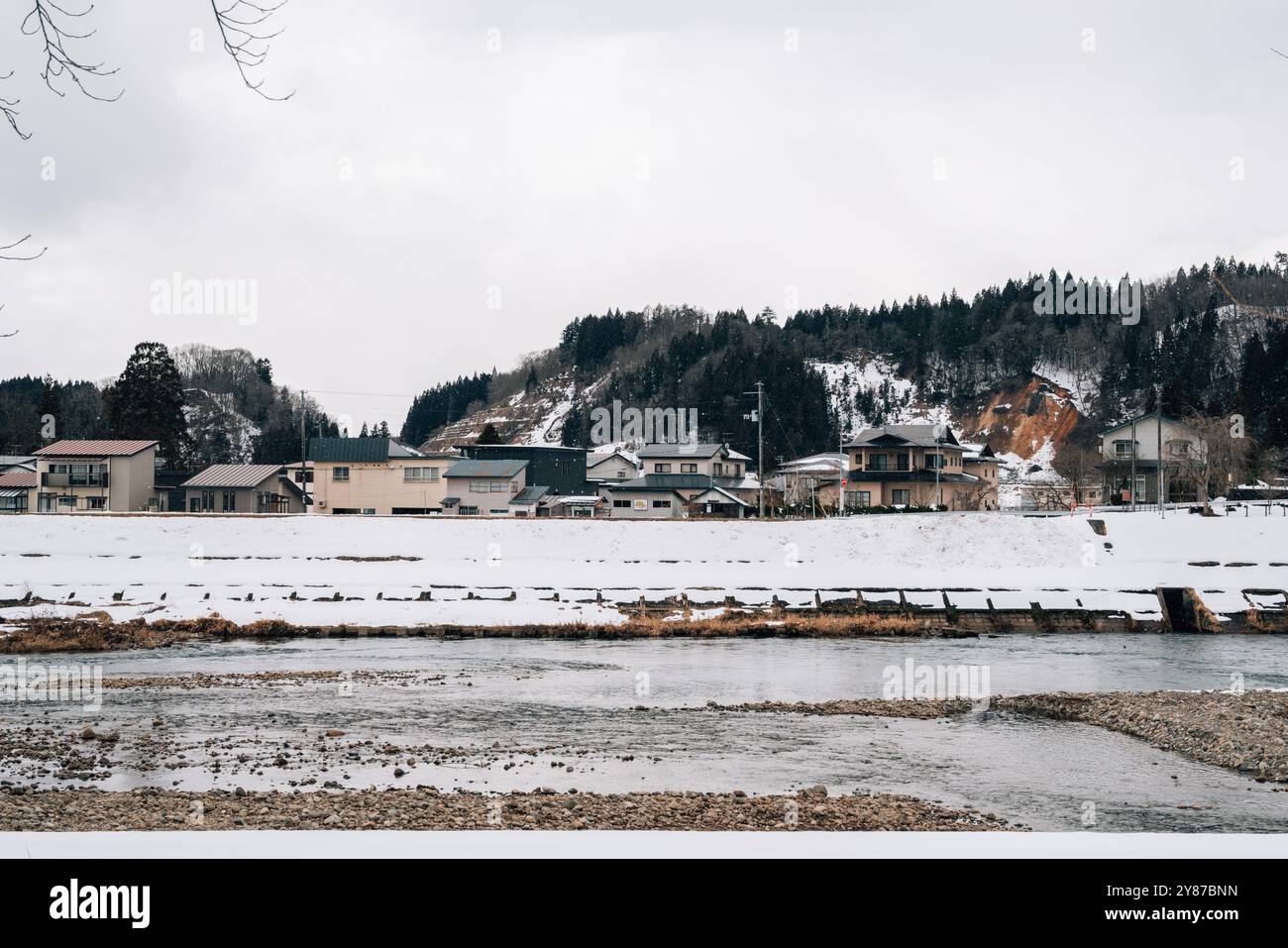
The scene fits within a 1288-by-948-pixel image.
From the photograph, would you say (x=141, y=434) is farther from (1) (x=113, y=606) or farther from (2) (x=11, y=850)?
(2) (x=11, y=850)

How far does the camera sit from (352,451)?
6550 cm

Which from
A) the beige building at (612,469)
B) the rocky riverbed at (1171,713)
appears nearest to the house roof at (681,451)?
the beige building at (612,469)

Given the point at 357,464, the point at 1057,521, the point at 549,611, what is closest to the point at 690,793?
the point at 549,611

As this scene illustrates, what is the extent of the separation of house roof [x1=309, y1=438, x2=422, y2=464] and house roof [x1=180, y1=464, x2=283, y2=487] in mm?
3562

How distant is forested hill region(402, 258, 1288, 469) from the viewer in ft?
370

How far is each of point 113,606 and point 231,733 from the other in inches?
737

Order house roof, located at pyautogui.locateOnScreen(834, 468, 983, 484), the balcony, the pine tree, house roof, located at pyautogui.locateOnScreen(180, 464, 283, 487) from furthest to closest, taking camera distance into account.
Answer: the pine tree < house roof, located at pyautogui.locateOnScreen(834, 468, 983, 484) < house roof, located at pyautogui.locateOnScreen(180, 464, 283, 487) < the balcony

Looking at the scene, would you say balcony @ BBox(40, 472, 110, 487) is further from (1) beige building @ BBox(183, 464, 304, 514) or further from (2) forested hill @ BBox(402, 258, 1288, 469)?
(2) forested hill @ BBox(402, 258, 1288, 469)

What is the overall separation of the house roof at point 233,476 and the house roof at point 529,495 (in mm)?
16615

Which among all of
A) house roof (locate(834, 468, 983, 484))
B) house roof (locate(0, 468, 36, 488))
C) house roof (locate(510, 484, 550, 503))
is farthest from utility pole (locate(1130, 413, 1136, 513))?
house roof (locate(0, 468, 36, 488))

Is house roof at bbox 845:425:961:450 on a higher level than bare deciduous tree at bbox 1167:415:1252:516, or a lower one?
higher

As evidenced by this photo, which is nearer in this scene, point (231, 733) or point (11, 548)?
point (231, 733)

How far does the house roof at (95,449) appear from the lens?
63312 mm

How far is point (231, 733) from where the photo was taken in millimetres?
13773
